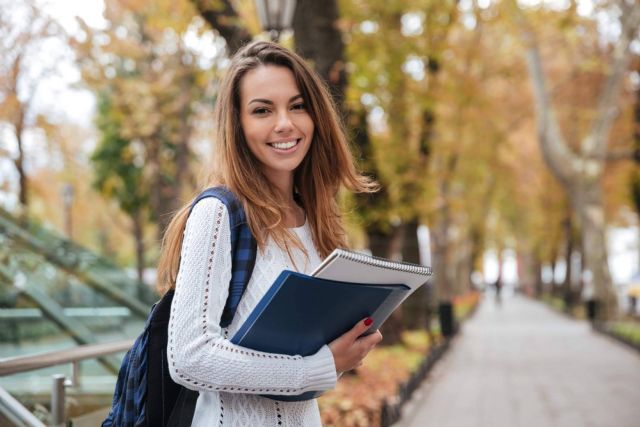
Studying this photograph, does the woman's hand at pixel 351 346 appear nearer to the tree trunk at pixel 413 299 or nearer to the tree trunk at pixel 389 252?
the tree trunk at pixel 389 252

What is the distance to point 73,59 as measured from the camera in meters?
16.8

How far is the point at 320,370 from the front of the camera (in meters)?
2.08

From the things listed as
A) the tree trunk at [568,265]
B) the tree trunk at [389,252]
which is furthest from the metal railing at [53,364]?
the tree trunk at [568,265]

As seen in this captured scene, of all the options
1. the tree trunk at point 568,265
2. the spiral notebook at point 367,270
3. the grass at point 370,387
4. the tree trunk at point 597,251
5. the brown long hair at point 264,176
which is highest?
the brown long hair at point 264,176

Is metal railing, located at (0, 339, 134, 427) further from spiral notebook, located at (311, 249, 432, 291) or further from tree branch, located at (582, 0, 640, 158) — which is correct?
tree branch, located at (582, 0, 640, 158)

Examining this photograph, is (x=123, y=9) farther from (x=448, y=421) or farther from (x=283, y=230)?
(x=283, y=230)

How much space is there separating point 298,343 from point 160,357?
1.11ft

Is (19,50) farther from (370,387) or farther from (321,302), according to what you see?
(321,302)

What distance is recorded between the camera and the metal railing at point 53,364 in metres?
3.26

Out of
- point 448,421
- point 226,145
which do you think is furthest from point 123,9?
point 226,145

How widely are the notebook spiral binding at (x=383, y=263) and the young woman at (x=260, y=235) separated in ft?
0.59

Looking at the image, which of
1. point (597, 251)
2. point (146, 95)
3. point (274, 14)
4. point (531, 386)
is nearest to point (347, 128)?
point (274, 14)

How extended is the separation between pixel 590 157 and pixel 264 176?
23676mm

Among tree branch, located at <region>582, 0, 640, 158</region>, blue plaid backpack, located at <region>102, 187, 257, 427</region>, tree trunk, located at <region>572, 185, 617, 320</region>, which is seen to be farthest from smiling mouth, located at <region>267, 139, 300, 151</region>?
tree trunk, located at <region>572, 185, 617, 320</region>
